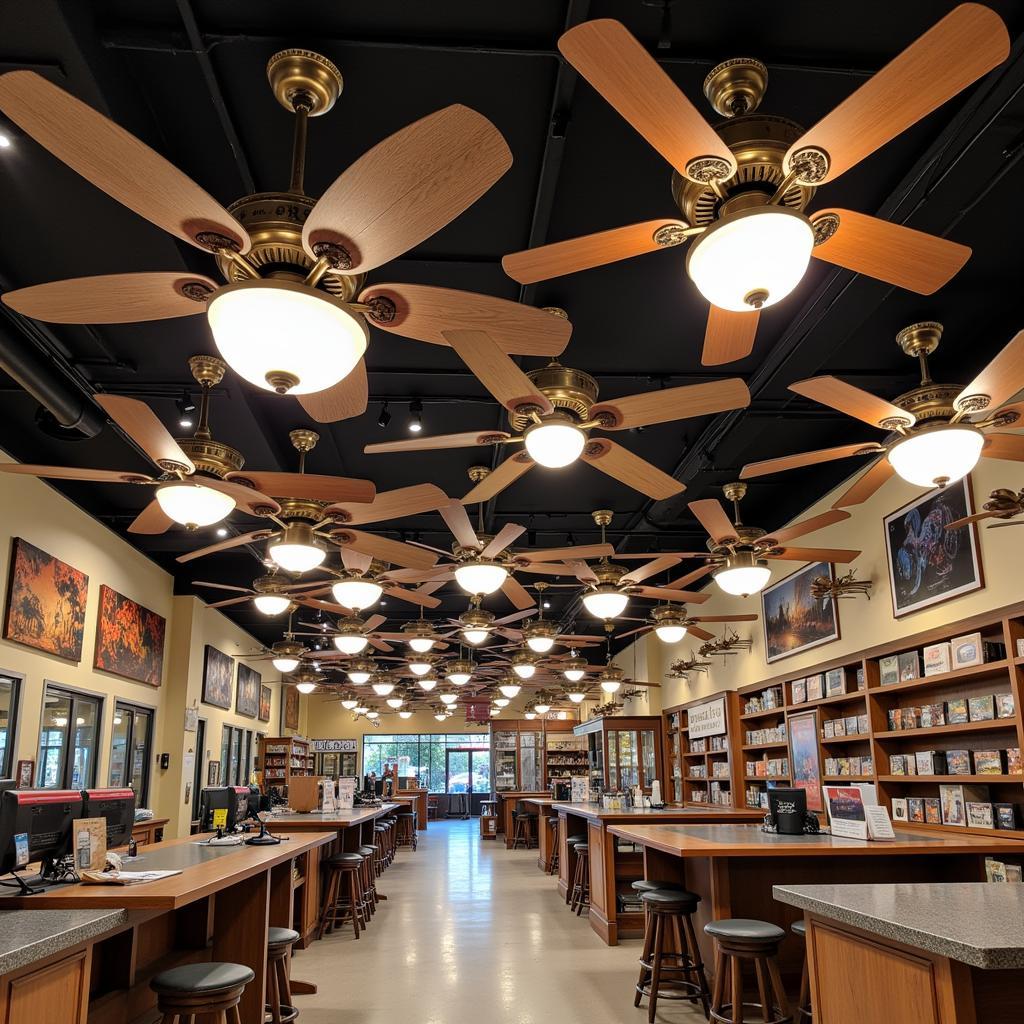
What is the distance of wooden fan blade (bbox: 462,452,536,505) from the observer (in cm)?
452

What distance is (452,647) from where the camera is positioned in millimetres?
18094

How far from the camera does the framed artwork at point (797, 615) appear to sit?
8180 millimetres

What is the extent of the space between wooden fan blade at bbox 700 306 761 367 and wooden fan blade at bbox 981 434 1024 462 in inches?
67.1

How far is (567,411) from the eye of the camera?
4.26 metres

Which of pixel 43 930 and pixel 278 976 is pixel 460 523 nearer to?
pixel 278 976

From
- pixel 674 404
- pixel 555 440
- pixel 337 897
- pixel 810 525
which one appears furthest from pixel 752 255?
pixel 337 897

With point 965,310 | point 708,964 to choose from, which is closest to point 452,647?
point 708,964

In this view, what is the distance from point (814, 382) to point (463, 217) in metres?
1.93

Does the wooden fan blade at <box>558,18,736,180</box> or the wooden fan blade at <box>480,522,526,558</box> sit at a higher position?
the wooden fan blade at <box>558,18,736,180</box>

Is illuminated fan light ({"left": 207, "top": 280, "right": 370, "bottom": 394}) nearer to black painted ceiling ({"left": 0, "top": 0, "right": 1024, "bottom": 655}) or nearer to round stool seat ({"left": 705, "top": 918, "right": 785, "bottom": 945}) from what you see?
black painted ceiling ({"left": 0, "top": 0, "right": 1024, "bottom": 655})

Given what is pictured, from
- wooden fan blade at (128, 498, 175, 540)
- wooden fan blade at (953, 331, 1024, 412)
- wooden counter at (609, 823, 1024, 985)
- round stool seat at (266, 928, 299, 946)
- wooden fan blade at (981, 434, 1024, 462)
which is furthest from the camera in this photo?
wooden fan blade at (128, 498, 175, 540)

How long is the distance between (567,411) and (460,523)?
1.58 metres

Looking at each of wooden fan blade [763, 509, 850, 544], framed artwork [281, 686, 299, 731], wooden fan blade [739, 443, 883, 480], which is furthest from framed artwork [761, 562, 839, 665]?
framed artwork [281, 686, 299, 731]

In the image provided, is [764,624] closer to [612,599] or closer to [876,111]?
[612,599]
